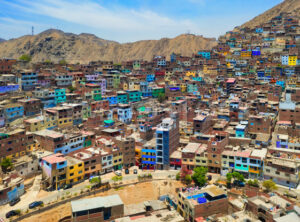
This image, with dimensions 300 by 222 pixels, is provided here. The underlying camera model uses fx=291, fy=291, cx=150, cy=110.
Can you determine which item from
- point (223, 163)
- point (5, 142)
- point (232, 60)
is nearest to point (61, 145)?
point (5, 142)

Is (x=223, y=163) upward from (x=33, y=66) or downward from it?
downward

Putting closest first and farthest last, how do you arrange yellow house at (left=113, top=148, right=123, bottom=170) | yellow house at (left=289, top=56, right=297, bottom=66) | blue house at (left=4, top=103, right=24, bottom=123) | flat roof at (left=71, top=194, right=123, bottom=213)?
flat roof at (left=71, top=194, right=123, bottom=213), yellow house at (left=113, top=148, right=123, bottom=170), blue house at (left=4, top=103, right=24, bottom=123), yellow house at (left=289, top=56, right=297, bottom=66)

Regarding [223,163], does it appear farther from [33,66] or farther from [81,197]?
[33,66]

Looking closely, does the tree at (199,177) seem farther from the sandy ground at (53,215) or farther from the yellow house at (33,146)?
the yellow house at (33,146)

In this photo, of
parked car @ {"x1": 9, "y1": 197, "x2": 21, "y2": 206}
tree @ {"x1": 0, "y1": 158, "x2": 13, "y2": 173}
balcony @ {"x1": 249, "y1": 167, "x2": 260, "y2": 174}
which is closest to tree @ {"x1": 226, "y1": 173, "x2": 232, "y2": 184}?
balcony @ {"x1": 249, "y1": 167, "x2": 260, "y2": 174}

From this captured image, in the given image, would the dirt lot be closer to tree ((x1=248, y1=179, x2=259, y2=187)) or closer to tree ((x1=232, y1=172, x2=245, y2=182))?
tree ((x1=232, y1=172, x2=245, y2=182))

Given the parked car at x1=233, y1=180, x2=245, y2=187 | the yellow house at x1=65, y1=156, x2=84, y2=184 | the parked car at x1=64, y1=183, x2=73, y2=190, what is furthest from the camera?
the yellow house at x1=65, y1=156, x2=84, y2=184

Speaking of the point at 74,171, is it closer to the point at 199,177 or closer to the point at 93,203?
the point at 93,203

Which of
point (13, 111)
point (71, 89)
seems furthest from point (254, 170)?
A: point (71, 89)
